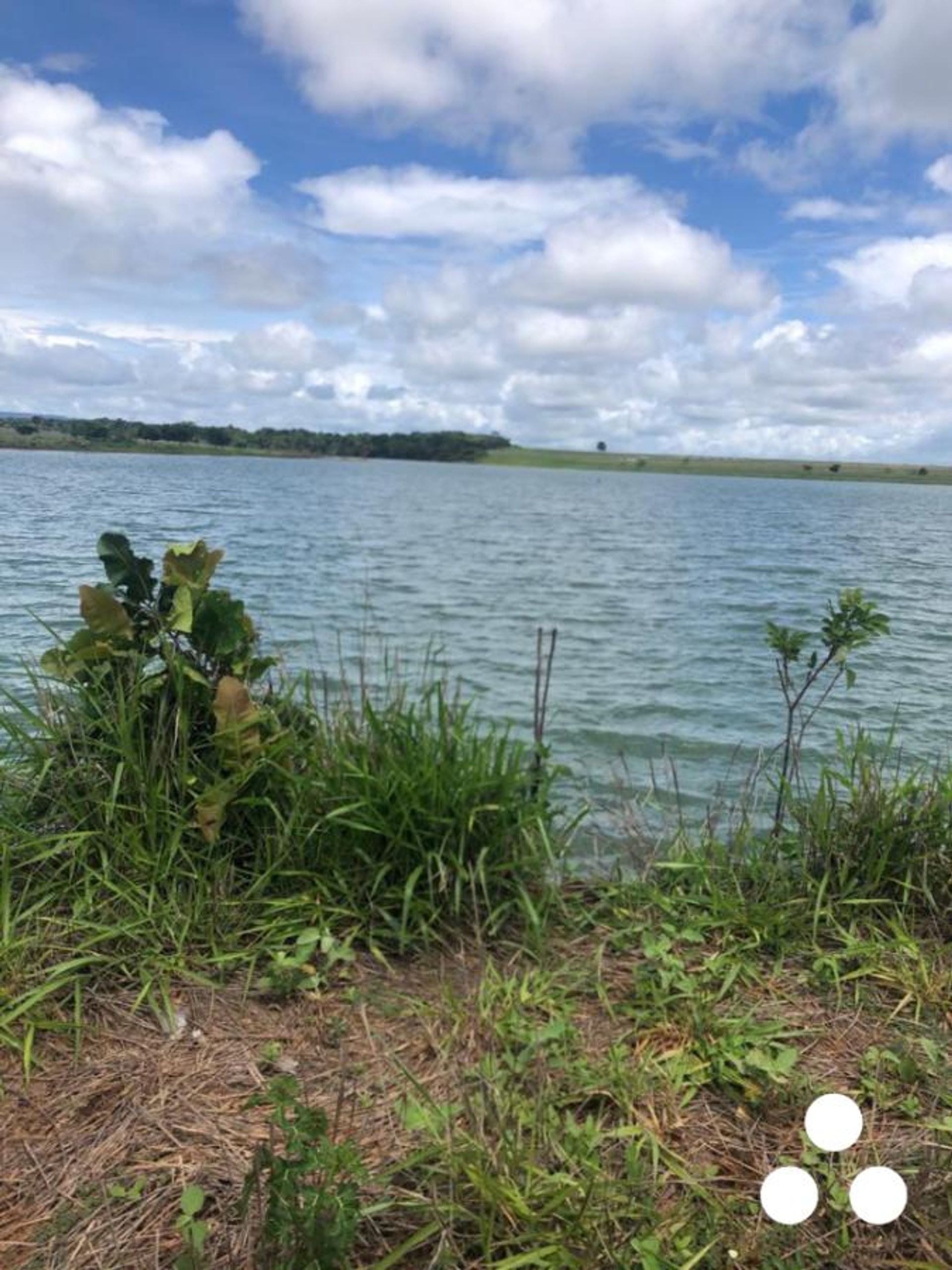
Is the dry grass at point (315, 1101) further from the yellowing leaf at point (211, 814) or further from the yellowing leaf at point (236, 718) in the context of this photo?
the yellowing leaf at point (236, 718)

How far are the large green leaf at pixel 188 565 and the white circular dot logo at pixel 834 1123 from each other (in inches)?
107

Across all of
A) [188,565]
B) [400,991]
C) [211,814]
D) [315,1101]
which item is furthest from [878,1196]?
[188,565]

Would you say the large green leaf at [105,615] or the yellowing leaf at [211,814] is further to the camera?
the large green leaf at [105,615]

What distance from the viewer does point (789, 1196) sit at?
6.11 feet

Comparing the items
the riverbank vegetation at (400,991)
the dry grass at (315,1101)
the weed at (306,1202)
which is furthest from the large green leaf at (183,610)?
the weed at (306,1202)

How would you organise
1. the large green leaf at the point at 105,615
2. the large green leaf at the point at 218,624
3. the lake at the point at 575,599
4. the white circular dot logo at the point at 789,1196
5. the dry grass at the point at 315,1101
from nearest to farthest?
the white circular dot logo at the point at 789,1196 < the dry grass at the point at 315,1101 < the large green leaf at the point at 105,615 < the large green leaf at the point at 218,624 < the lake at the point at 575,599

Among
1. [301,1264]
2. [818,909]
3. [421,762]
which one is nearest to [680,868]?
[818,909]

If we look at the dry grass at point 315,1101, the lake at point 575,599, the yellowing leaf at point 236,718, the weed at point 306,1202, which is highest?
the yellowing leaf at point 236,718

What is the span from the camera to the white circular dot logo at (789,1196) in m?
1.85

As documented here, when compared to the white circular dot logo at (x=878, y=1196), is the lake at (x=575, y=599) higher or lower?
lower

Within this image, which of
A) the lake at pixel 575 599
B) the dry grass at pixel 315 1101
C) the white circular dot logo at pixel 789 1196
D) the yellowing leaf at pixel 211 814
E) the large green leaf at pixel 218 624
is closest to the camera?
the white circular dot logo at pixel 789 1196

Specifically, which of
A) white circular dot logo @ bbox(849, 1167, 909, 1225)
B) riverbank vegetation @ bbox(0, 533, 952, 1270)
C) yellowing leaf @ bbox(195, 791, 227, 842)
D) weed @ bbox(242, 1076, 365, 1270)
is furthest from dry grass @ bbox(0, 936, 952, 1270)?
yellowing leaf @ bbox(195, 791, 227, 842)

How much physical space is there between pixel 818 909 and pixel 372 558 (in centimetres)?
2525

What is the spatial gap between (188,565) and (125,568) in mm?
242
